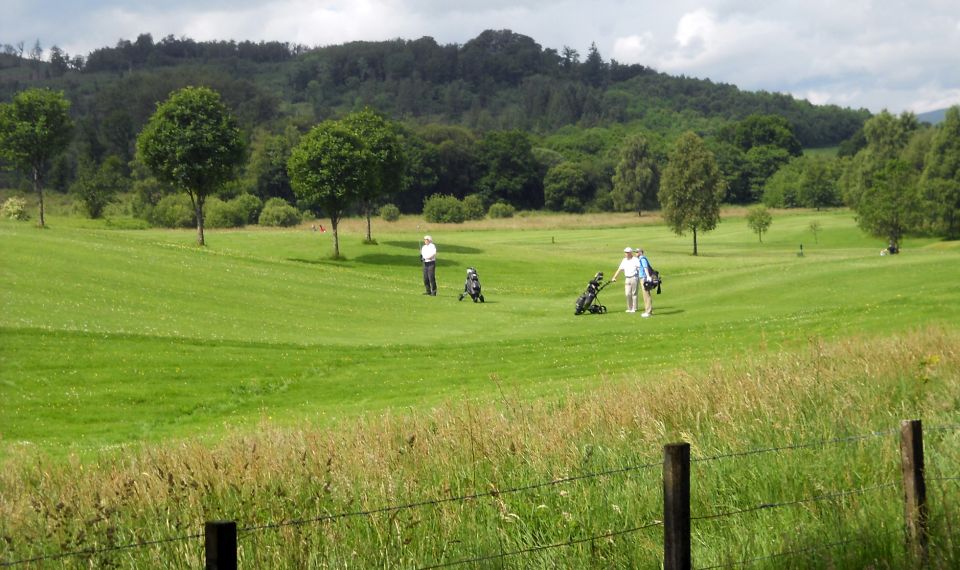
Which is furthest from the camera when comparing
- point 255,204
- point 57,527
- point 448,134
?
point 448,134

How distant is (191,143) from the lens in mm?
61812

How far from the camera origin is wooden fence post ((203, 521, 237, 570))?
207 inches

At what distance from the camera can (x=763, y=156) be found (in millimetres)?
175500

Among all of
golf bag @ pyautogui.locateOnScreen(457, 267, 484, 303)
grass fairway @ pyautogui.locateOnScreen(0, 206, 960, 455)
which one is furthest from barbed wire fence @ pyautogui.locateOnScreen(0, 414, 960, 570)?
golf bag @ pyautogui.locateOnScreen(457, 267, 484, 303)

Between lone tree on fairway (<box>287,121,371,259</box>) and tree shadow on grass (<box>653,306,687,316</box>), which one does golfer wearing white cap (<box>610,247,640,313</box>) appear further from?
lone tree on fairway (<box>287,121,371,259</box>)

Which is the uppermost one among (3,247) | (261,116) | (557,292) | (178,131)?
(261,116)

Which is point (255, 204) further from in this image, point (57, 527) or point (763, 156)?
point (57, 527)

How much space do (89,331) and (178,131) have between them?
3980cm

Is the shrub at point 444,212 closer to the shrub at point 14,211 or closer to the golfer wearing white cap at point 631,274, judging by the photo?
the shrub at point 14,211

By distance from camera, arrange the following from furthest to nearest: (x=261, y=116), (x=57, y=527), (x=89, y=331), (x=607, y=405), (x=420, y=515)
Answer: (x=261, y=116), (x=89, y=331), (x=607, y=405), (x=420, y=515), (x=57, y=527)

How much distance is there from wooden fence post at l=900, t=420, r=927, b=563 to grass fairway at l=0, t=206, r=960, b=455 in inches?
272

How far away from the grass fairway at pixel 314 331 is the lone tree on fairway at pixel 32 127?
1445 cm

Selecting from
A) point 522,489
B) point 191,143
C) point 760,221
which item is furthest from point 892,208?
point 522,489

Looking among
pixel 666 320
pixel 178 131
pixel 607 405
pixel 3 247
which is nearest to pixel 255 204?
Answer: pixel 178 131
